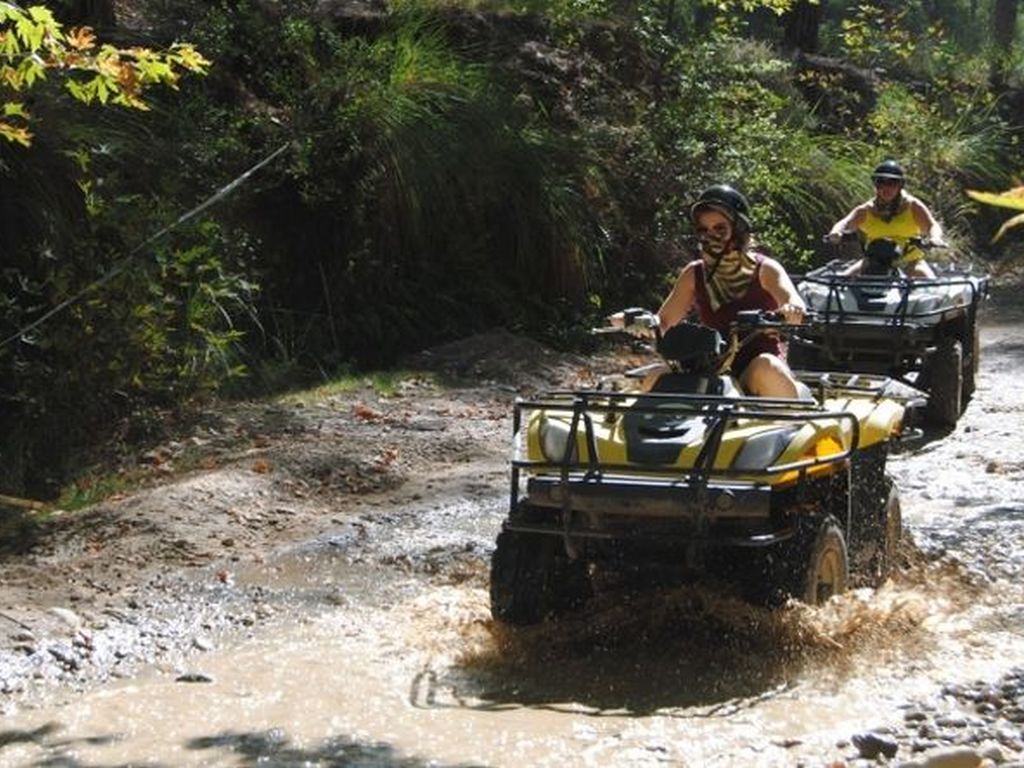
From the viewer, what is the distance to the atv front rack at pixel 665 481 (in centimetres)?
628

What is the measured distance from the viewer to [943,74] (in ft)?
81.1

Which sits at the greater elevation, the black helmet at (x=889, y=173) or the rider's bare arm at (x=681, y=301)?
the black helmet at (x=889, y=173)

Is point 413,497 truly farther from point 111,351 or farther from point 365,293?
point 365,293

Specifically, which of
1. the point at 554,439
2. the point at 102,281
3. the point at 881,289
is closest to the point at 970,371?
the point at 881,289

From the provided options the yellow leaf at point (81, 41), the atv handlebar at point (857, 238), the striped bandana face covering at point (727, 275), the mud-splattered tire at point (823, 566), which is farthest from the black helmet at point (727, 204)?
the atv handlebar at point (857, 238)

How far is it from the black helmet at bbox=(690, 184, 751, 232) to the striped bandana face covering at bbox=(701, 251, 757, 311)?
18 cm

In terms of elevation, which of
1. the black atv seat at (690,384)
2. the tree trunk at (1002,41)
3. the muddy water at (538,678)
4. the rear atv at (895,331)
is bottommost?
the muddy water at (538,678)

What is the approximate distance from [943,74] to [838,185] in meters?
7.59

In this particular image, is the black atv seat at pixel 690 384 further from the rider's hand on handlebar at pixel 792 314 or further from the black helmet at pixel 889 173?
the black helmet at pixel 889 173

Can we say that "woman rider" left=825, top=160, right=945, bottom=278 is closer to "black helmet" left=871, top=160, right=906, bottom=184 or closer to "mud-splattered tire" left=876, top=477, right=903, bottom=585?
"black helmet" left=871, top=160, right=906, bottom=184

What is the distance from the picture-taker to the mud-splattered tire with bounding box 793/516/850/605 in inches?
257

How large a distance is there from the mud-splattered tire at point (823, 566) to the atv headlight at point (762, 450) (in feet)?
1.26

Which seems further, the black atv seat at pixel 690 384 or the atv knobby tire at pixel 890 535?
the atv knobby tire at pixel 890 535

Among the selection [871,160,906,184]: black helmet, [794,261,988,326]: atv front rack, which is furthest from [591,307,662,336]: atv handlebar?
[871,160,906,184]: black helmet
